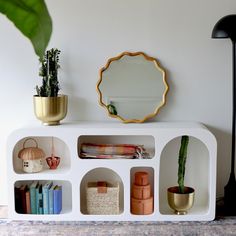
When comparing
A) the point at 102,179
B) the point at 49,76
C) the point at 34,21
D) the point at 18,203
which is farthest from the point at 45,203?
the point at 34,21

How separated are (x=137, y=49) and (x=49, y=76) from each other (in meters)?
0.55

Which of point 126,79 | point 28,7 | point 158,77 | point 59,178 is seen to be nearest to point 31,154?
point 59,178

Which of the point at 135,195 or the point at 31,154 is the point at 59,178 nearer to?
the point at 31,154

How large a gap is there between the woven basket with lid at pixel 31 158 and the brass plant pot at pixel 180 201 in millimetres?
774

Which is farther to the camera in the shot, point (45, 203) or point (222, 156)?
point (222, 156)

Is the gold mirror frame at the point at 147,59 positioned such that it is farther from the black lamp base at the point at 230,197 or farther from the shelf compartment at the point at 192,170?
the black lamp base at the point at 230,197

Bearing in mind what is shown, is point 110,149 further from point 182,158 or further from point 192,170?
point 192,170

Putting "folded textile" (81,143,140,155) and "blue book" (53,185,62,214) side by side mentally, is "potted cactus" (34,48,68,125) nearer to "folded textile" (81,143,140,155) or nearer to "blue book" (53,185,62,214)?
"folded textile" (81,143,140,155)

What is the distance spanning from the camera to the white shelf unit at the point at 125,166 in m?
2.31

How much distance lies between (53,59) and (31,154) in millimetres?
558

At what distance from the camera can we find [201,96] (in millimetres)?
2520

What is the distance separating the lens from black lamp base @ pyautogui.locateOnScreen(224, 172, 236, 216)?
8.03ft

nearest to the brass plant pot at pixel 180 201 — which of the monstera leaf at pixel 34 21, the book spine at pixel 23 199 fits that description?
the book spine at pixel 23 199

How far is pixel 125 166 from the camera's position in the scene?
92.3 inches
